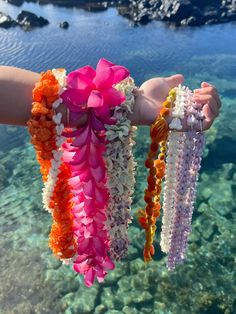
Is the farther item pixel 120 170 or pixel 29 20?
pixel 29 20

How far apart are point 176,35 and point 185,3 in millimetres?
2699

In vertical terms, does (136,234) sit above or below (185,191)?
below

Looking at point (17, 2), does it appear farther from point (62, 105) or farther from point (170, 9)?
point (62, 105)

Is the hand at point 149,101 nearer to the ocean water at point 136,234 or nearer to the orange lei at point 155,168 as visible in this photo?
the orange lei at point 155,168

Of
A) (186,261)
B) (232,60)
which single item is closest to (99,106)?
(186,261)

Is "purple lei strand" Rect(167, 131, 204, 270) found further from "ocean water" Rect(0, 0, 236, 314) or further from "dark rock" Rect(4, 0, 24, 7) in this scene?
"dark rock" Rect(4, 0, 24, 7)

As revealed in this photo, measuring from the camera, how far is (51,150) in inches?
89.0

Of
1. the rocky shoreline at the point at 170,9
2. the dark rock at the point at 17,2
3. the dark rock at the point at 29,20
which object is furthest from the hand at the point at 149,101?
the dark rock at the point at 17,2

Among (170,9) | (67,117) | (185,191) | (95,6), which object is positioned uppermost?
(67,117)

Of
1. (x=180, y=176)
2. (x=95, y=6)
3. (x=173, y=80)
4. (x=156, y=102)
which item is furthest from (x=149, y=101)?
(x=95, y=6)

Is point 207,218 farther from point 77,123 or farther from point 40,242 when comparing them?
point 77,123

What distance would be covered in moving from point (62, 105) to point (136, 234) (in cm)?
453

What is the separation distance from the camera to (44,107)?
6.76 ft

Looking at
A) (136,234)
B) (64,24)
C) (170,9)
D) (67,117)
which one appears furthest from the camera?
(170,9)
